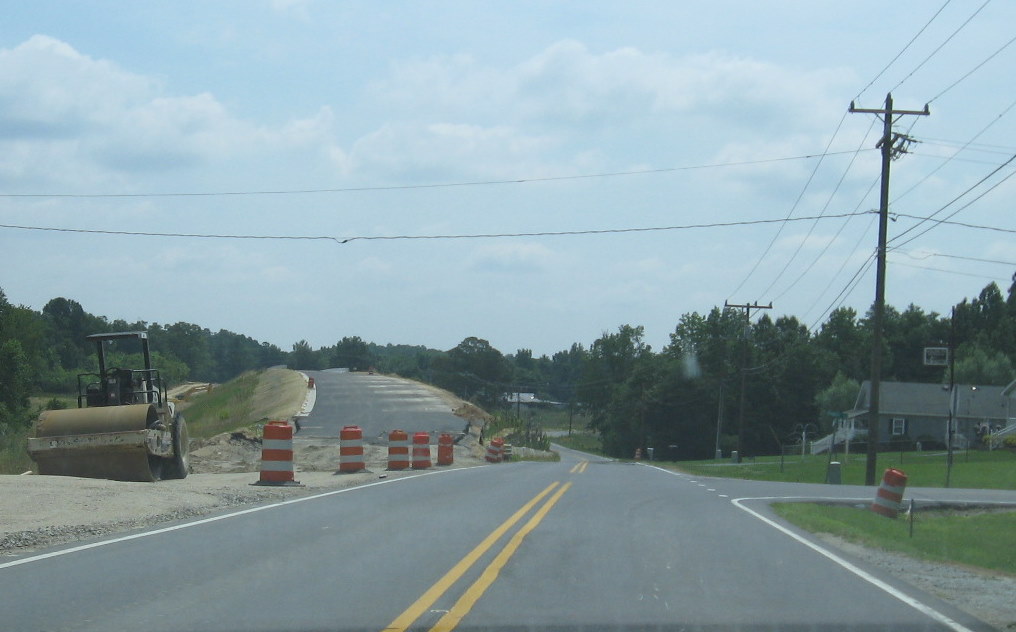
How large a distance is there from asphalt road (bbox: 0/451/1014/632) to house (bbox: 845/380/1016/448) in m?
70.6

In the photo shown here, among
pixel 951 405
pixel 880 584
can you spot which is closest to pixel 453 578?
pixel 880 584

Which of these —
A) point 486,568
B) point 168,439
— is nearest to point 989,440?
point 168,439

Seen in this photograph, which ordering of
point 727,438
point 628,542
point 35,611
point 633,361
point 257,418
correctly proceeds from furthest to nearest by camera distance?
point 633,361 → point 727,438 → point 257,418 → point 628,542 → point 35,611

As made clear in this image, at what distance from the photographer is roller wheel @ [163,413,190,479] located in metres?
20.9

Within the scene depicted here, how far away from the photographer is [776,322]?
13350 cm

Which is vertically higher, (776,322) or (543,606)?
(776,322)

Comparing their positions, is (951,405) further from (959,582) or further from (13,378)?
(13,378)

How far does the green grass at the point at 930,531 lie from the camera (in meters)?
13.6

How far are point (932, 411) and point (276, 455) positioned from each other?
7298 cm

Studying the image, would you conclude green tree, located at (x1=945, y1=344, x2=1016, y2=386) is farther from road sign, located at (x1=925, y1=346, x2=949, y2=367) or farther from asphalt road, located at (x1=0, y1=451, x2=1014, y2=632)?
asphalt road, located at (x1=0, y1=451, x2=1014, y2=632)

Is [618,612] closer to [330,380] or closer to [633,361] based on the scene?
[330,380]

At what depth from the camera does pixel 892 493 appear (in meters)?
19.9

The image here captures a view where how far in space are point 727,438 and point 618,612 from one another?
103199 mm

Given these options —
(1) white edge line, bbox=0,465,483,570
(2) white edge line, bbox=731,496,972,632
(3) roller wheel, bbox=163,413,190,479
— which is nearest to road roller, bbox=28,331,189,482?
(3) roller wheel, bbox=163,413,190,479
